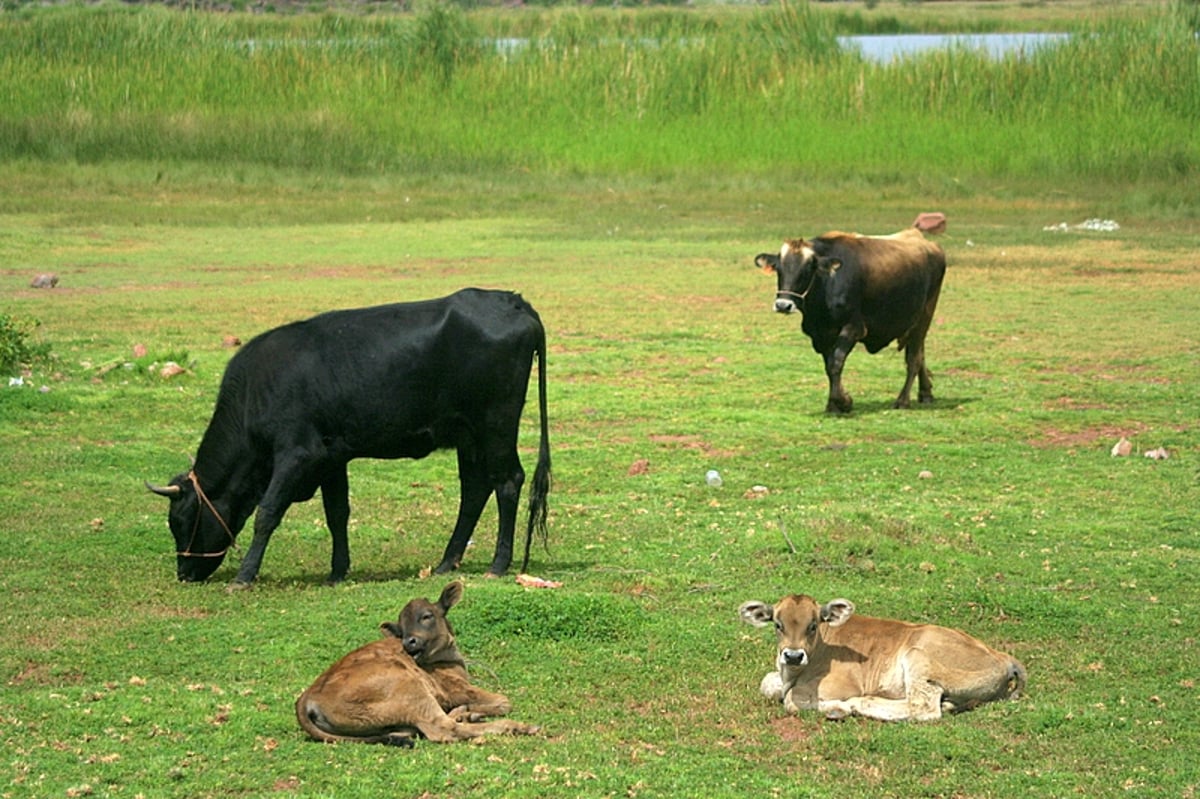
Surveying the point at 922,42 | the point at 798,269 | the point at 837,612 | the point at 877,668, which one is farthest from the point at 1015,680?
the point at 922,42

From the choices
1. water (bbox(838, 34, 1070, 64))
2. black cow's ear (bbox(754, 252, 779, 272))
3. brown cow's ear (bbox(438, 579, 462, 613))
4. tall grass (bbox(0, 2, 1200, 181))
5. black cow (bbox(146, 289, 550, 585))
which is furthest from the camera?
water (bbox(838, 34, 1070, 64))

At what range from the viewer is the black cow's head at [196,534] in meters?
9.65

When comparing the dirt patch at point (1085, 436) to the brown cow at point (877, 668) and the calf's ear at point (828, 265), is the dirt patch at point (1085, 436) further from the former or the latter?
the brown cow at point (877, 668)

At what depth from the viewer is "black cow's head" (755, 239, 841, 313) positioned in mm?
15180

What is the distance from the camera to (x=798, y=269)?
15.2 meters

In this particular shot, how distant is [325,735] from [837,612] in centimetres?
216

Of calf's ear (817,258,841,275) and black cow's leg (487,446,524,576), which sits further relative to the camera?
calf's ear (817,258,841,275)

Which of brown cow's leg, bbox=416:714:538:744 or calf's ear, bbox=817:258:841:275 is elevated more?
brown cow's leg, bbox=416:714:538:744

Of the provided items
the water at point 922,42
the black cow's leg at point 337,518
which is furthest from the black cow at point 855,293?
the water at point 922,42

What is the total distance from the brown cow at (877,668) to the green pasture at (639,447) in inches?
4.7

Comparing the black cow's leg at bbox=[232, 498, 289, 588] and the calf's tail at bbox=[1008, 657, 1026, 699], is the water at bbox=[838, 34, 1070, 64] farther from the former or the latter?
the calf's tail at bbox=[1008, 657, 1026, 699]

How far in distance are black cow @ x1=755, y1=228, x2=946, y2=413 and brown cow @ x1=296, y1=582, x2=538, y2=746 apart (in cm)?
848

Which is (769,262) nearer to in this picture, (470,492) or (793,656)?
(470,492)

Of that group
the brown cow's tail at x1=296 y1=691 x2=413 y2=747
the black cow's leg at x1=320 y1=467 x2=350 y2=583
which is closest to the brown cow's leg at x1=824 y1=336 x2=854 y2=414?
the black cow's leg at x1=320 y1=467 x2=350 y2=583
